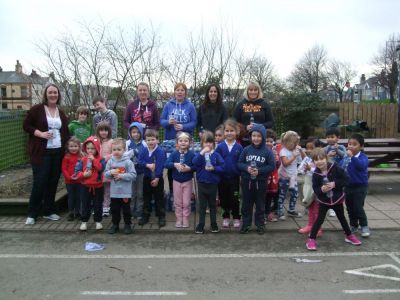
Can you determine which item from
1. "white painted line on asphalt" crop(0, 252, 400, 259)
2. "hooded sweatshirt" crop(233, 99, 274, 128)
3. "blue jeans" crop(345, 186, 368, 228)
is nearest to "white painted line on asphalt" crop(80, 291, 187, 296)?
"white painted line on asphalt" crop(0, 252, 400, 259)

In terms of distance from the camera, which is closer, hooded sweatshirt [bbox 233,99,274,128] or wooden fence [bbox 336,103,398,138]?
hooded sweatshirt [bbox 233,99,274,128]

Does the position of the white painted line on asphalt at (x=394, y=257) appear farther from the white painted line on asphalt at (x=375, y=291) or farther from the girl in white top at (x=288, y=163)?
the girl in white top at (x=288, y=163)

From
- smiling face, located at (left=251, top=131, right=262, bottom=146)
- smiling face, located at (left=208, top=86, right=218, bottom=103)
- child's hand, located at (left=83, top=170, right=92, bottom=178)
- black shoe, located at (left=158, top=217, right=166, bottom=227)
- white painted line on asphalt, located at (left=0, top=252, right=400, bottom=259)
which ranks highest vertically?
smiling face, located at (left=208, top=86, right=218, bottom=103)

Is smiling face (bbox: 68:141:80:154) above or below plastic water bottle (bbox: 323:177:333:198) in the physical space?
above

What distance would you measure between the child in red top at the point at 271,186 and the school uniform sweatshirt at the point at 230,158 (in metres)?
0.48

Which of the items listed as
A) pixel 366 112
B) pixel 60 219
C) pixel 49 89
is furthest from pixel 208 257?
pixel 366 112

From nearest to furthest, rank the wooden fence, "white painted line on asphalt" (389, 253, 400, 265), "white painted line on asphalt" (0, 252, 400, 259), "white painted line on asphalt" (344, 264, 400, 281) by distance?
"white painted line on asphalt" (344, 264, 400, 281) → "white painted line on asphalt" (389, 253, 400, 265) → "white painted line on asphalt" (0, 252, 400, 259) → the wooden fence

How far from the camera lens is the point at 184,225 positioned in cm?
569

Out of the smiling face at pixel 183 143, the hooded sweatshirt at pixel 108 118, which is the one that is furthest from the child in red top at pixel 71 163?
the smiling face at pixel 183 143

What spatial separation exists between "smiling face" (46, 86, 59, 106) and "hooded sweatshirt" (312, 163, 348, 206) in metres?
3.83

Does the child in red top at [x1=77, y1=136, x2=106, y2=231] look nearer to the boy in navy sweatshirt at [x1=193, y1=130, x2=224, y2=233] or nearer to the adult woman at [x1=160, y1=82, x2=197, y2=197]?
the adult woman at [x1=160, y1=82, x2=197, y2=197]

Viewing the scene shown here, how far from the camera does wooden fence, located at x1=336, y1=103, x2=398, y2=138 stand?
15812 millimetres

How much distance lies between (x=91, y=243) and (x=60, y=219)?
127 cm

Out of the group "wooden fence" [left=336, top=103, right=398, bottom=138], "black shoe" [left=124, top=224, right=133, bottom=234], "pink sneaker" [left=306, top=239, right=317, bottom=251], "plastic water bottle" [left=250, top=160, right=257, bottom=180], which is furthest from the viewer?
"wooden fence" [left=336, top=103, right=398, bottom=138]
